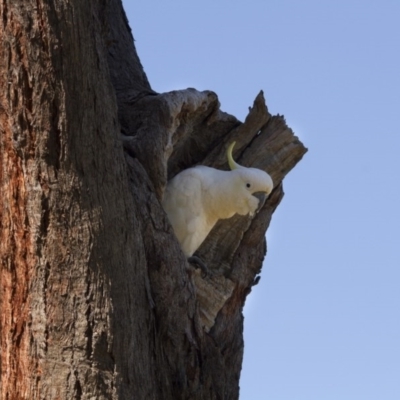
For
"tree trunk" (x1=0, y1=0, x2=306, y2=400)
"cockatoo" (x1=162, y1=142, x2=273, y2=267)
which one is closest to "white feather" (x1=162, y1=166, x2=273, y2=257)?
"cockatoo" (x1=162, y1=142, x2=273, y2=267)

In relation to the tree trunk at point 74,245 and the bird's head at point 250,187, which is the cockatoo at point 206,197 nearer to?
the bird's head at point 250,187

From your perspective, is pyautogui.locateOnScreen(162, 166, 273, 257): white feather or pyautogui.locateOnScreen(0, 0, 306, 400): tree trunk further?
pyautogui.locateOnScreen(162, 166, 273, 257): white feather

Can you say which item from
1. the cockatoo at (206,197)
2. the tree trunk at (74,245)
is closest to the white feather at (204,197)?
the cockatoo at (206,197)

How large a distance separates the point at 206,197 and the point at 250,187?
177mm

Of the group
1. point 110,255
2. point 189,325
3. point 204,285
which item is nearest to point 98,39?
point 110,255

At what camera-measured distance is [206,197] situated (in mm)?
3680

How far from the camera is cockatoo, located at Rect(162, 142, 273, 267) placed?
360 cm

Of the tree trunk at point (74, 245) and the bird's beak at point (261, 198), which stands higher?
the bird's beak at point (261, 198)

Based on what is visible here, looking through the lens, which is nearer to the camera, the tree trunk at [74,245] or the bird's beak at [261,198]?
the tree trunk at [74,245]

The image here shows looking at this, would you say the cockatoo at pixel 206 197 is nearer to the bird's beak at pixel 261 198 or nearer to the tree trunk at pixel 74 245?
the bird's beak at pixel 261 198

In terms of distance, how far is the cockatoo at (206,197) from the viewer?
360 cm

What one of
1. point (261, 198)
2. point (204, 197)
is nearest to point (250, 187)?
point (261, 198)

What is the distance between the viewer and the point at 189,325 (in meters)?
2.87

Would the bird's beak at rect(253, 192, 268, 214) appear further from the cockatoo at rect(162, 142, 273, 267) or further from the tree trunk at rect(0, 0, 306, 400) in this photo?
the tree trunk at rect(0, 0, 306, 400)
